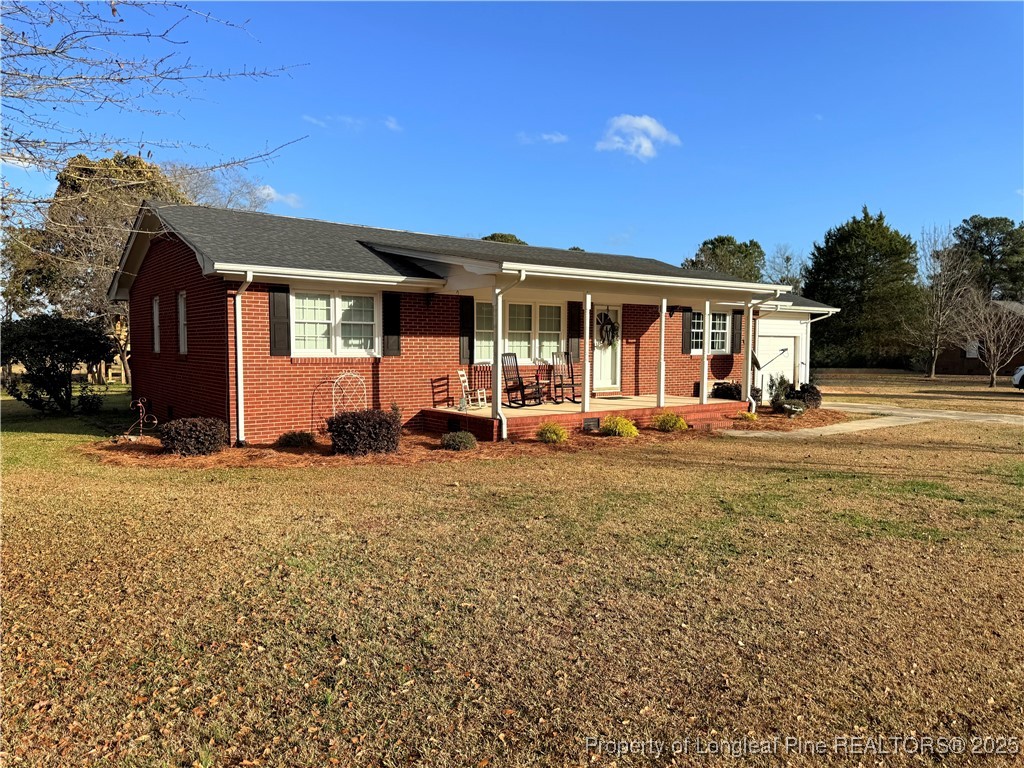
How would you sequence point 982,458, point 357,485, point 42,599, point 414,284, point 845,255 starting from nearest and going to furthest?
point 42,599 < point 357,485 < point 982,458 < point 414,284 < point 845,255

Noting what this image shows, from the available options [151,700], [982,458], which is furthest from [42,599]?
[982,458]

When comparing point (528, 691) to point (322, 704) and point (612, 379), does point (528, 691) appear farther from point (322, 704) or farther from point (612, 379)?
point (612, 379)

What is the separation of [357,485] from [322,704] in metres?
4.87

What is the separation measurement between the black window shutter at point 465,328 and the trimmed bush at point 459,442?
286 centimetres

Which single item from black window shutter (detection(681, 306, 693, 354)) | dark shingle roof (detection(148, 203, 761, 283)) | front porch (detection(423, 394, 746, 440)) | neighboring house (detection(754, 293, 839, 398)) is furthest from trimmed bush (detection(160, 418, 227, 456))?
neighboring house (detection(754, 293, 839, 398))

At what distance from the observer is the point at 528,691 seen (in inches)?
125

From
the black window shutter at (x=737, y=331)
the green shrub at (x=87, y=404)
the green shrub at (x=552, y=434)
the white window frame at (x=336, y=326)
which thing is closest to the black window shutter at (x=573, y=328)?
the green shrub at (x=552, y=434)

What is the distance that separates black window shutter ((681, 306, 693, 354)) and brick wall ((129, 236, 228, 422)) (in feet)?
36.6

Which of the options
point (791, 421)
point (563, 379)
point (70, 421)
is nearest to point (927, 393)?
point (791, 421)

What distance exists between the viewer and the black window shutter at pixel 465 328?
510 inches

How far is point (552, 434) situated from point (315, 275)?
15.4ft

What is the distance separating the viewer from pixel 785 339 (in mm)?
19500

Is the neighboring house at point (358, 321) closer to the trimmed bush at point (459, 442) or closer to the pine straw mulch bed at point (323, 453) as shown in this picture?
the pine straw mulch bed at point (323, 453)

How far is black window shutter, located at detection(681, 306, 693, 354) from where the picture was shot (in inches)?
Result: 667
